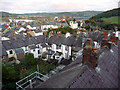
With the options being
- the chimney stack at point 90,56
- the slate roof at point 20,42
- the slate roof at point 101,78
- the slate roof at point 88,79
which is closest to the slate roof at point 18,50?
the slate roof at point 20,42

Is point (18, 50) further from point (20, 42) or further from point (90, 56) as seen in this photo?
point (90, 56)

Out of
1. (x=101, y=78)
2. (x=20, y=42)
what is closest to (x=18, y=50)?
(x=20, y=42)

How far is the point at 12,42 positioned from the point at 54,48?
1479 centimetres

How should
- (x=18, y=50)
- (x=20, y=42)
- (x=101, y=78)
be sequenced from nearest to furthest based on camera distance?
(x=101, y=78)
(x=18, y=50)
(x=20, y=42)

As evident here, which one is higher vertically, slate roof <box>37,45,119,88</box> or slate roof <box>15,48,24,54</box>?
slate roof <box>37,45,119,88</box>

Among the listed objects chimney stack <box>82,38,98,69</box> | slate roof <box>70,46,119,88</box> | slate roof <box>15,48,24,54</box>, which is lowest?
slate roof <box>15,48,24,54</box>

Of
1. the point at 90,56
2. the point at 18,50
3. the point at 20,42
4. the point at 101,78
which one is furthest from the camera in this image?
the point at 20,42

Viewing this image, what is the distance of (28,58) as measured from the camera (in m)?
28.7

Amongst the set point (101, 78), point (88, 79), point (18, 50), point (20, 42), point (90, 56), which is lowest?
point (18, 50)

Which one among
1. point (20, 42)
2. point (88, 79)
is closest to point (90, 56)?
point (88, 79)

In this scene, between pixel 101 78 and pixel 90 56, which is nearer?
pixel 101 78

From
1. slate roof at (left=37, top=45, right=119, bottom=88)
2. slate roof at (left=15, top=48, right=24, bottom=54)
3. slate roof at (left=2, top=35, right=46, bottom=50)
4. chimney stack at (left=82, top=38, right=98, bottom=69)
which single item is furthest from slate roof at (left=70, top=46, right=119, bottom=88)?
slate roof at (left=2, top=35, right=46, bottom=50)

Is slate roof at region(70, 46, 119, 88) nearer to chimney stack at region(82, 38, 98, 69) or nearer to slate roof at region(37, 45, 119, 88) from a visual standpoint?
slate roof at region(37, 45, 119, 88)

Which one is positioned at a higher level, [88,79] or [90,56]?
[90,56]
